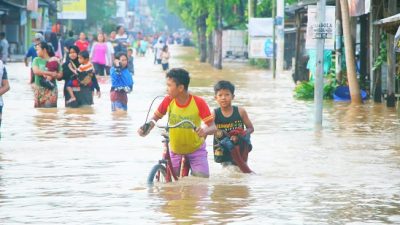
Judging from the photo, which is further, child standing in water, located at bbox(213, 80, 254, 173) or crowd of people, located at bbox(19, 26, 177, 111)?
crowd of people, located at bbox(19, 26, 177, 111)

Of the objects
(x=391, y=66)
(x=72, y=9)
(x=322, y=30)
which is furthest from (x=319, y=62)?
(x=72, y=9)

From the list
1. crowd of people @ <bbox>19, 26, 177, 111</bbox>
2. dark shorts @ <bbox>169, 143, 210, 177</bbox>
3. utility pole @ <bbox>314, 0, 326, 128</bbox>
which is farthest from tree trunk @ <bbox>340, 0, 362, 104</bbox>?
dark shorts @ <bbox>169, 143, 210, 177</bbox>

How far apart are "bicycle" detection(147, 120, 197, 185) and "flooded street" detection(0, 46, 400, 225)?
3.8 inches

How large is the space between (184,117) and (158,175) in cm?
63

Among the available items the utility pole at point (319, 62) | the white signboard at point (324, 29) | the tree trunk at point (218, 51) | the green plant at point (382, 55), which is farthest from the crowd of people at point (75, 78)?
the tree trunk at point (218, 51)

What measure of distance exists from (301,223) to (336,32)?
67.1 ft

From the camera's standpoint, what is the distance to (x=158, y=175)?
11.8 meters

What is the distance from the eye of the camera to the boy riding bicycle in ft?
37.8

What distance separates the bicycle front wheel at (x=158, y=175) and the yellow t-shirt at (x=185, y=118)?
279 millimetres

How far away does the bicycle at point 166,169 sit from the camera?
1141 cm

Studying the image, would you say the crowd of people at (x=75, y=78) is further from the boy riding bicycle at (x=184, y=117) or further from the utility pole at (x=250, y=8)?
the utility pole at (x=250, y=8)

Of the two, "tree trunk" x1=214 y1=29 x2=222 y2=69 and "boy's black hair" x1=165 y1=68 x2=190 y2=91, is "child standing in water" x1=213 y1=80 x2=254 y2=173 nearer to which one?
"boy's black hair" x1=165 y1=68 x2=190 y2=91

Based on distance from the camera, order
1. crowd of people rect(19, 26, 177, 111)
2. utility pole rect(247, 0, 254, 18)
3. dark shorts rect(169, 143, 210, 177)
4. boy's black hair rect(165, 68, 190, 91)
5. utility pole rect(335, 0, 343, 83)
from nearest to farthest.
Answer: boy's black hair rect(165, 68, 190, 91) < dark shorts rect(169, 143, 210, 177) < crowd of people rect(19, 26, 177, 111) < utility pole rect(335, 0, 343, 83) < utility pole rect(247, 0, 254, 18)

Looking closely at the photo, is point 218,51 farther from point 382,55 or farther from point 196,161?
point 196,161
